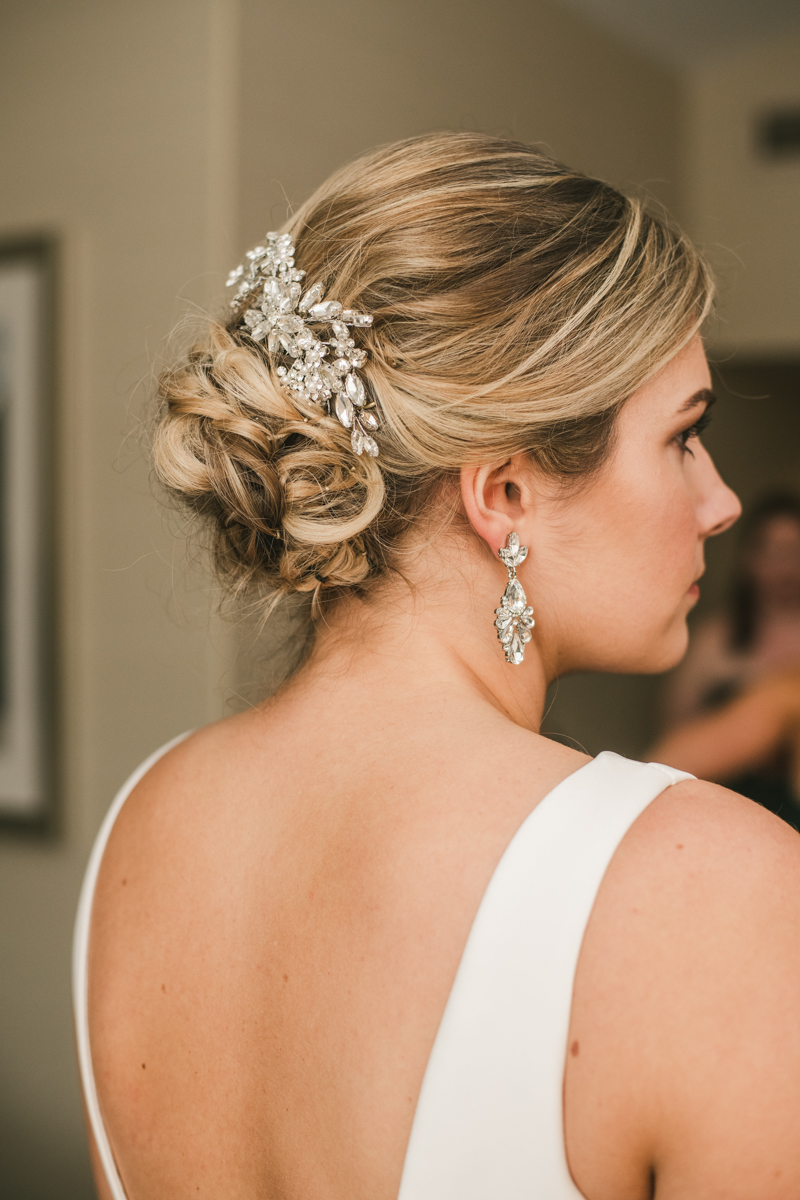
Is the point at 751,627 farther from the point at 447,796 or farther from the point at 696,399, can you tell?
the point at 447,796

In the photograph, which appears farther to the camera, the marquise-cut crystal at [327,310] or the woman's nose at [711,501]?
the woman's nose at [711,501]

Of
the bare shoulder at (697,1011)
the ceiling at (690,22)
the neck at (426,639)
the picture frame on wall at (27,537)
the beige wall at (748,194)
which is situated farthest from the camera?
the beige wall at (748,194)

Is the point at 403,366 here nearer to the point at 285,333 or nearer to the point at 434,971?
the point at 285,333

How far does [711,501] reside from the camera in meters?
0.82

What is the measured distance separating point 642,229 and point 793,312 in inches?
99.6

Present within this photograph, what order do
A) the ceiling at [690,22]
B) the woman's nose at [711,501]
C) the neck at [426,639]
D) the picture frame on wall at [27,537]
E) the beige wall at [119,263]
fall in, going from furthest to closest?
the ceiling at [690,22] → the picture frame on wall at [27,537] → the beige wall at [119,263] → the woman's nose at [711,501] → the neck at [426,639]

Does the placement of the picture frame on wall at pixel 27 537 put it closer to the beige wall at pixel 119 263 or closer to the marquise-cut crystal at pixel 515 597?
the beige wall at pixel 119 263

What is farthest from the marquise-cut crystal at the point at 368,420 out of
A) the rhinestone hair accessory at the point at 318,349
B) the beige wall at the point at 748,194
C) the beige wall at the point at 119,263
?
the beige wall at the point at 748,194

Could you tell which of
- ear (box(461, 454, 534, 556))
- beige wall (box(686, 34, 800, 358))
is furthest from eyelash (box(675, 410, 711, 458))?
beige wall (box(686, 34, 800, 358))

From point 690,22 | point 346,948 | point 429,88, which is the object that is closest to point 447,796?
point 346,948

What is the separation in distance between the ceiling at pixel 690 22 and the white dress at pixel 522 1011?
8.86 feet

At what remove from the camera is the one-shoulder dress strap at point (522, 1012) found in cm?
53

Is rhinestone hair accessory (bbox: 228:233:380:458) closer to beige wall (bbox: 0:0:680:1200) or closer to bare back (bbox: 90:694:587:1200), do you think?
bare back (bbox: 90:694:587:1200)

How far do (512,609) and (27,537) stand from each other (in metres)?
1.41
